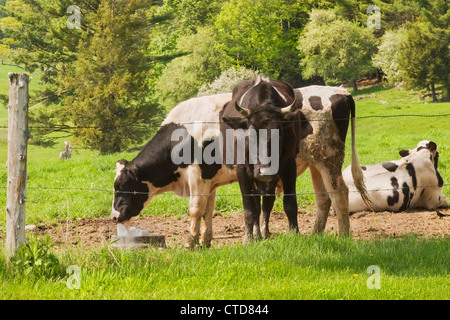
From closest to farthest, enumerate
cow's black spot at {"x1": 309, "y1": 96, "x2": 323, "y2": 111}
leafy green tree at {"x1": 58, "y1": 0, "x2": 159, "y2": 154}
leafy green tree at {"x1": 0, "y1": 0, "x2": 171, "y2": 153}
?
cow's black spot at {"x1": 309, "y1": 96, "x2": 323, "y2": 111} < leafy green tree at {"x1": 0, "y1": 0, "x2": 171, "y2": 153} < leafy green tree at {"x1": 58, "y1": 0, "x2": 159, "y2": 154}

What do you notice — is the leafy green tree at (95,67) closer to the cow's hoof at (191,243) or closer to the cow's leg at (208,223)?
the cow's leg at (208,223)

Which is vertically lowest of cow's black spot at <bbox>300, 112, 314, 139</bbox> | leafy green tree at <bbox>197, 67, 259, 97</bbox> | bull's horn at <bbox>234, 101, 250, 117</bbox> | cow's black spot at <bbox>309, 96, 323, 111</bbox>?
cow's black spot at <bbox>300, 112, 314, 139</bbox>

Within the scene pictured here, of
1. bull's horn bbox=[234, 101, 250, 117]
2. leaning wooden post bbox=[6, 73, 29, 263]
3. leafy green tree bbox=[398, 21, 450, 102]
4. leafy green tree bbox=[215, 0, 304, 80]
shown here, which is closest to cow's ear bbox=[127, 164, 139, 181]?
Result: bull's horn bbox=[234, 101, 250, 117]

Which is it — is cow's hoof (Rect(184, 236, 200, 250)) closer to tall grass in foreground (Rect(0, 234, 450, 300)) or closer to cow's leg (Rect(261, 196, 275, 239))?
cow's leg (Rect(261, 196, 275, 239))

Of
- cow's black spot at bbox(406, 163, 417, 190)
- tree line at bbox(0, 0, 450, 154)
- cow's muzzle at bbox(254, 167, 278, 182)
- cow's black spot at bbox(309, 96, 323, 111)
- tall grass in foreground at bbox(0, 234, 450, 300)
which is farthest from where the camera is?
tree line at bbox(0, 0, 450, 154)

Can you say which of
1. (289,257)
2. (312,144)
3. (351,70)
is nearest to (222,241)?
(312,144)

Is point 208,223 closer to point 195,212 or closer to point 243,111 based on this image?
point 195,212

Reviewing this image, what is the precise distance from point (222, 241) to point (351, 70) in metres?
56.3

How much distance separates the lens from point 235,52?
7238 centimetres

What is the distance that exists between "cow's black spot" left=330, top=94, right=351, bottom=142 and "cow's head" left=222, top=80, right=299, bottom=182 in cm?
104

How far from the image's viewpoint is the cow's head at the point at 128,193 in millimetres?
10523

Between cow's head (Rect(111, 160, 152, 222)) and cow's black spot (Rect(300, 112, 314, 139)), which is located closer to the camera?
cow's black spot (Rect(300, 112, 314, 139))

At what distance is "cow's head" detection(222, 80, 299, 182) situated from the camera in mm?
8898

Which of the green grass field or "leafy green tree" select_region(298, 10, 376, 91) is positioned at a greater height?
"leafy green tree" select_region(298, 10, 376, 91)
